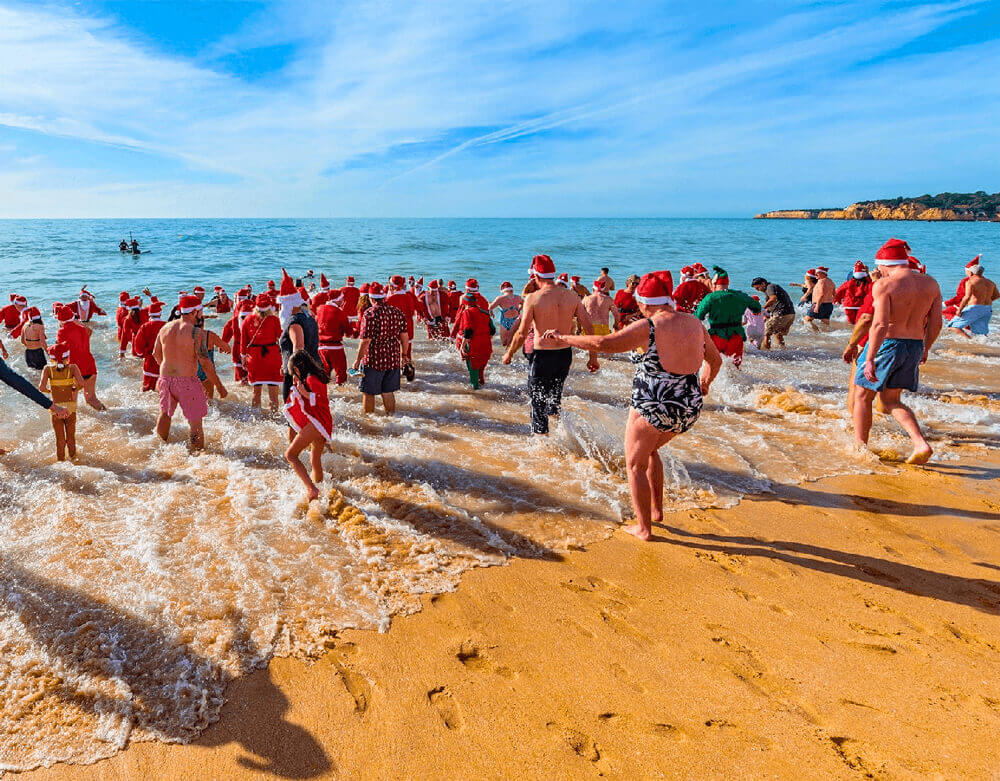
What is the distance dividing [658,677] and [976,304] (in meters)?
12.5

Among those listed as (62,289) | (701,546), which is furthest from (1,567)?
(62,289)

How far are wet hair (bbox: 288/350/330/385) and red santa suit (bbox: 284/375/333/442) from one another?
4 cm

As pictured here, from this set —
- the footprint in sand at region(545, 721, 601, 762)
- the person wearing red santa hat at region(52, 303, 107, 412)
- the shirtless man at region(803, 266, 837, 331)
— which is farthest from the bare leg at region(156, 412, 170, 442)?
the shirtless man at region(803, 266, 837, 331)

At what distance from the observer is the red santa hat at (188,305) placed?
6305 millimetres

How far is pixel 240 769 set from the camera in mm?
2529

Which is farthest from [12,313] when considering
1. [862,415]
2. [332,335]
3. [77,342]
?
[862,415]

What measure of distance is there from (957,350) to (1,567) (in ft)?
52.1

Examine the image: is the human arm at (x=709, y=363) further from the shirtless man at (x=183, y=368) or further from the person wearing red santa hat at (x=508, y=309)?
the person wearing red santa hat at (x=508, y=309)

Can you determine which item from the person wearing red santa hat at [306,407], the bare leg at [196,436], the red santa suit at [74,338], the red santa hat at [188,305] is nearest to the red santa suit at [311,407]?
the person wearing red santa hat at [306,407]

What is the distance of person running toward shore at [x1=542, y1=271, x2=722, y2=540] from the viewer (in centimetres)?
387

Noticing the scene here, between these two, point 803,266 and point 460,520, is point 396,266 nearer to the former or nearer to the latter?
point 803,266

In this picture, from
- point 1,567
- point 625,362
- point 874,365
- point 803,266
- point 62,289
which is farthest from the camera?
point 803,266

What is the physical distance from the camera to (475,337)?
29.2 ft

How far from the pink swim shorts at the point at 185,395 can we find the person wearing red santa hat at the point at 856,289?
11.3m
